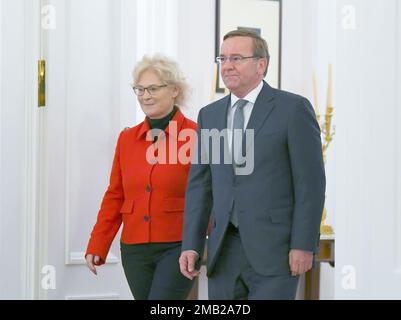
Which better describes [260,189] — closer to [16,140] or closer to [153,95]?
[153,95]

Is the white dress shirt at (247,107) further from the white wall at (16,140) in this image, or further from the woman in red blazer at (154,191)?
the white wall at (16,140)

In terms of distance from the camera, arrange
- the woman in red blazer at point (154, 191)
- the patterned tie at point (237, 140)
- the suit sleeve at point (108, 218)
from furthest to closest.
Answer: the suit sleeve at point (108, 218)
the woman in red blazer at point (154, 191)
the patterned tie at point (237, 140)

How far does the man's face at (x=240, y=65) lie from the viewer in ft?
6.11

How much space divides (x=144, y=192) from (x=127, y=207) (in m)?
0.10

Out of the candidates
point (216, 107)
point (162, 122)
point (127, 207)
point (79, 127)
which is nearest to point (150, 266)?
point (127, 207)

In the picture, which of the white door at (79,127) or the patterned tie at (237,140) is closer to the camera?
the patterned tie at (237,140)

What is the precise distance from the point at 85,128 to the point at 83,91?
16cm

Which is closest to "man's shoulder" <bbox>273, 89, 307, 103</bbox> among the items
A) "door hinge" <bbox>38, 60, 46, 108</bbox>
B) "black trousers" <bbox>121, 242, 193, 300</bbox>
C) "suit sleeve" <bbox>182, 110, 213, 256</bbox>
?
"suit sleeve" <bbox>182, 110, 213, 256</bbox>

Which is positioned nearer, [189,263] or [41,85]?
[189,263]

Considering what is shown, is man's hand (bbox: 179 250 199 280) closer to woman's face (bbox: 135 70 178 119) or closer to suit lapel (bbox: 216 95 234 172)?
suit lapel (bbox: 216 95 234 172)

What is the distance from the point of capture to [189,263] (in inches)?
75.3

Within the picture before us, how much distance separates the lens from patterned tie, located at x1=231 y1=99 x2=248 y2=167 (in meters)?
1.86

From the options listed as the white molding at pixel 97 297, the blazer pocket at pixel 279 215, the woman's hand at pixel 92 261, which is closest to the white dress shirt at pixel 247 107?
the blazer pocket at pixel 279 215
